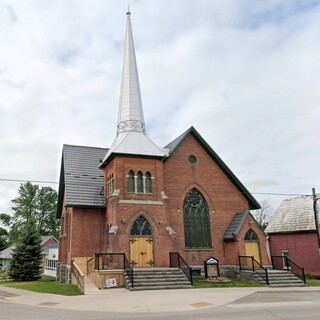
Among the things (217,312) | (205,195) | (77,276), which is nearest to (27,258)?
(77,276)

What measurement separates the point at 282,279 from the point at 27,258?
21594 mm

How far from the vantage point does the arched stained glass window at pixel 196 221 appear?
23.3 metres

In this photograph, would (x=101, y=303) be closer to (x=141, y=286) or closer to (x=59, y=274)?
(x=141, y=286)

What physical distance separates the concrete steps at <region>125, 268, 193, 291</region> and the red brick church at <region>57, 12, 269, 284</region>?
184 cm

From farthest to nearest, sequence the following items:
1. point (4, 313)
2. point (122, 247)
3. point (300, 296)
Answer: point (122, 247), point (300, 296), point (4, 313)

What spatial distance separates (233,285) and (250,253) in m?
4.22

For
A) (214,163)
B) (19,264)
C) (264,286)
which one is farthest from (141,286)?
(19,264)

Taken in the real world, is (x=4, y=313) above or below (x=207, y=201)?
below

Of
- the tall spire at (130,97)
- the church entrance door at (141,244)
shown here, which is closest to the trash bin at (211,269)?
the church entrance door at (141,244)

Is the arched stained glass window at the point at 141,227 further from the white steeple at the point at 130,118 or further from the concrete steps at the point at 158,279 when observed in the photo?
the white steeple at the point at 130,118

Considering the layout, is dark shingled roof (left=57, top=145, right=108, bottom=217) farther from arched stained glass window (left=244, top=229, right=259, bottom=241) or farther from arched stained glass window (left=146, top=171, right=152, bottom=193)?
arched stained glass window (left=244, top=229, right=259, bottom=241)

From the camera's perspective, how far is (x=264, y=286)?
732 inches

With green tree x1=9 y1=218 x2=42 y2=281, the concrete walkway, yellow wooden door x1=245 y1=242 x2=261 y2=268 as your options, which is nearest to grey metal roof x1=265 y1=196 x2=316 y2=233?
yellow wooden door x1=245 y1=242 x2=261 y2=268

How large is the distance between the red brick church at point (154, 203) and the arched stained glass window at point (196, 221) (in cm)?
6
